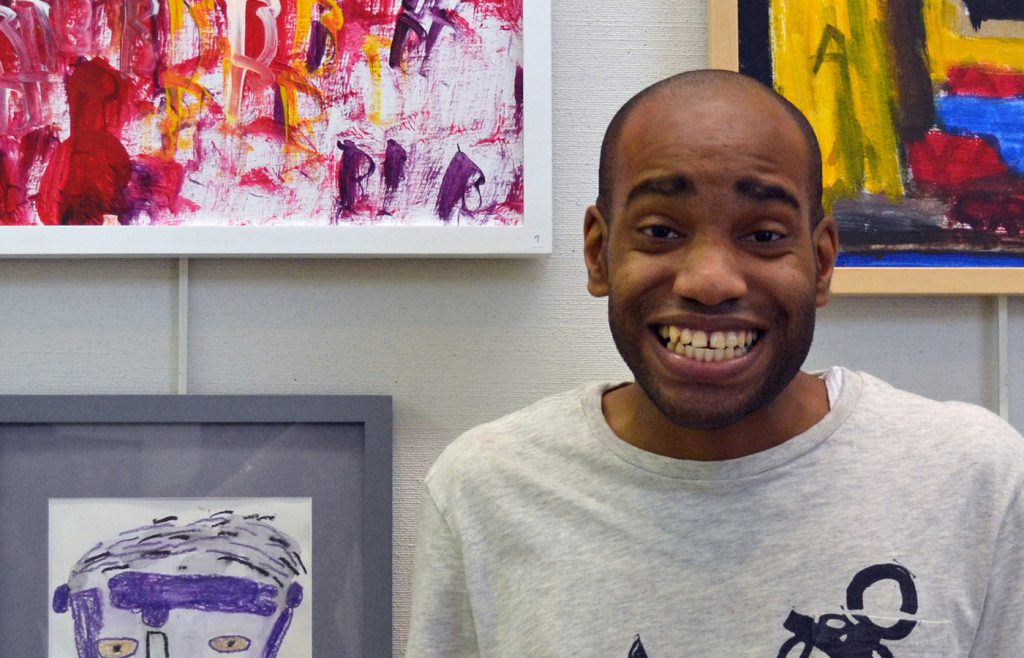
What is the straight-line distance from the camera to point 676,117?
0.69 metres

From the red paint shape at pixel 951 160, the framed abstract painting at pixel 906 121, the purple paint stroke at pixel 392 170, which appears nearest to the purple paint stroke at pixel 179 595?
the purple paint stroke at pixel 392 170

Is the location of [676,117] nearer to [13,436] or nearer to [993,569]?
[993,569]

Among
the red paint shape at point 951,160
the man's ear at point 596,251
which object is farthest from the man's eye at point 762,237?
the red paint shape at point 951,160

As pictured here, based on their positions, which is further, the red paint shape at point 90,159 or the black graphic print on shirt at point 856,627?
the red paint shape at point 90,159

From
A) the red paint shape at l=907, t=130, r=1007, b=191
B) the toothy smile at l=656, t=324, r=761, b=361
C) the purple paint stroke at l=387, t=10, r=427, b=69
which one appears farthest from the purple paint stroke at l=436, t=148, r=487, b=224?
the red paint shape at l=907, t=130, r=1007, b=191

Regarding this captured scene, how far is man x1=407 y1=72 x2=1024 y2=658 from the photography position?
67 cm

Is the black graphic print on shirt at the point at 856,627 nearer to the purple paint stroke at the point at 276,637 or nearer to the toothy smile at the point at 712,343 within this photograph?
the toothy smile at the point at 712,343

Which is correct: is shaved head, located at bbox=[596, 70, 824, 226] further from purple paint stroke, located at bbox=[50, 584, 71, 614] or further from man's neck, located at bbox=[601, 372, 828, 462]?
purple paint stroke, located at bbox=[50, 584, 71, 614]

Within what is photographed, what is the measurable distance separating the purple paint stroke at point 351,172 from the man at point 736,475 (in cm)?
27

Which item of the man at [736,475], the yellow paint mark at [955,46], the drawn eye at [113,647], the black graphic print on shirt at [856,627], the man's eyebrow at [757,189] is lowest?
the drawn eye at [113,647]

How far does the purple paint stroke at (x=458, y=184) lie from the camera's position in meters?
0.93

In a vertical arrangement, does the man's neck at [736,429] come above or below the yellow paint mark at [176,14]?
below

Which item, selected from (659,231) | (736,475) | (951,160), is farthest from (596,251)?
(951,160)

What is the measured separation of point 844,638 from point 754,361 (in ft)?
0.65
